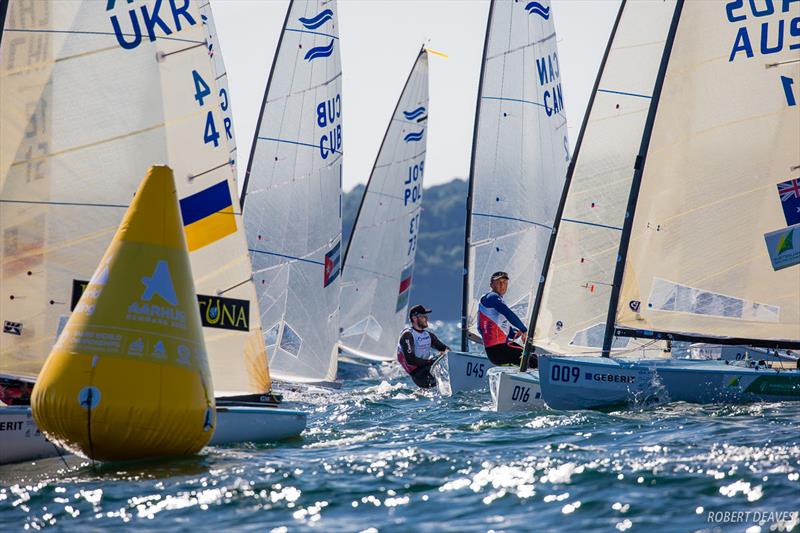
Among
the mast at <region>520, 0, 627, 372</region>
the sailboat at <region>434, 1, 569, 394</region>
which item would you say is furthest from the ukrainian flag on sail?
the sailboat at <region>434, 1, 569, 394</region>

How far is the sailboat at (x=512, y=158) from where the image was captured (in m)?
19.9

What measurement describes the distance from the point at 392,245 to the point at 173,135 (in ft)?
46.3

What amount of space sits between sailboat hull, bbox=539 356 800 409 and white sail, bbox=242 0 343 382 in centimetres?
682

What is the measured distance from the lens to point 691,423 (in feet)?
35.1

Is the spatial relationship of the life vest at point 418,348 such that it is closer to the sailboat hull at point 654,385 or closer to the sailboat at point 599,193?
the sailboat at point 599,193

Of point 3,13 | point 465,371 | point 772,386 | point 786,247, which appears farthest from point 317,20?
point 772,386

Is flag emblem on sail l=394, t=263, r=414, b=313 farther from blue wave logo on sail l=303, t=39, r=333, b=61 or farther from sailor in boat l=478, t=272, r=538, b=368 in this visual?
sailor in boat l=478, t=272, r=538, b=368

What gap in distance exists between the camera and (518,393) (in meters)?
12.5

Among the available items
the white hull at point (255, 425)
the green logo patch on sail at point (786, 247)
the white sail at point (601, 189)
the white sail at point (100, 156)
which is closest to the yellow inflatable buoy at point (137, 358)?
the white hull at point (255, 425)

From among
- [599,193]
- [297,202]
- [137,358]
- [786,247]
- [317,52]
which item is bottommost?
[137,358]

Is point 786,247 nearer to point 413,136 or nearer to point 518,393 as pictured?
point 518,393

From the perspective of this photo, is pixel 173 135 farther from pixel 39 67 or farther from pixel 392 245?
pixel 392 245

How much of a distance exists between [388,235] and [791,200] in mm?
12726

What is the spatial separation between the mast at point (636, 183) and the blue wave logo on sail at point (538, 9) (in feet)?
23.8
